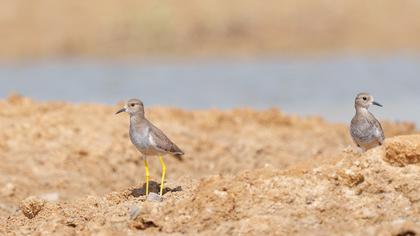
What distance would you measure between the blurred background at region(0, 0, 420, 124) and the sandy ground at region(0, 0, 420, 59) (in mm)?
54

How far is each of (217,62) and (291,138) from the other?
86.9ft

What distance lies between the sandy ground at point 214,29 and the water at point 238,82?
2090 mm

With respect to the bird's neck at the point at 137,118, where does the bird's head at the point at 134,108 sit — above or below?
above

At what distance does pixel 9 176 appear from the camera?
13.8m

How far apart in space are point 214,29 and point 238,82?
12.0 m

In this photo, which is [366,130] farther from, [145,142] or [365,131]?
[145,142]

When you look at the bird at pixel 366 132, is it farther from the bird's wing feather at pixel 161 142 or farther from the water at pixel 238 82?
the water at pixel 238 82

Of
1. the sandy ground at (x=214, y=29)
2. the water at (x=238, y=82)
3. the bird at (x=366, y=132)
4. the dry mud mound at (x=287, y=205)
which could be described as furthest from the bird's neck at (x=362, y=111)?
the sandy ground at (x=214, y=29)

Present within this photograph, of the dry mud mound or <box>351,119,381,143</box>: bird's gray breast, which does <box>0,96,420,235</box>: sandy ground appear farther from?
<box>351,119,381,143</box>: bird's gray breast

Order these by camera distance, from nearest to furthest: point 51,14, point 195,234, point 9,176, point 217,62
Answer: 1. point 195,234
2. point 9,176
3. point 217,62
4. point 51,14

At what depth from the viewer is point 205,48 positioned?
46.3 metres

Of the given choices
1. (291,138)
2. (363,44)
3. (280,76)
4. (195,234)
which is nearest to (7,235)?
(195,234)

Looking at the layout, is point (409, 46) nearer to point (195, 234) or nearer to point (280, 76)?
point (280, 76)

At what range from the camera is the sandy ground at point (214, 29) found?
4603 centimetres
